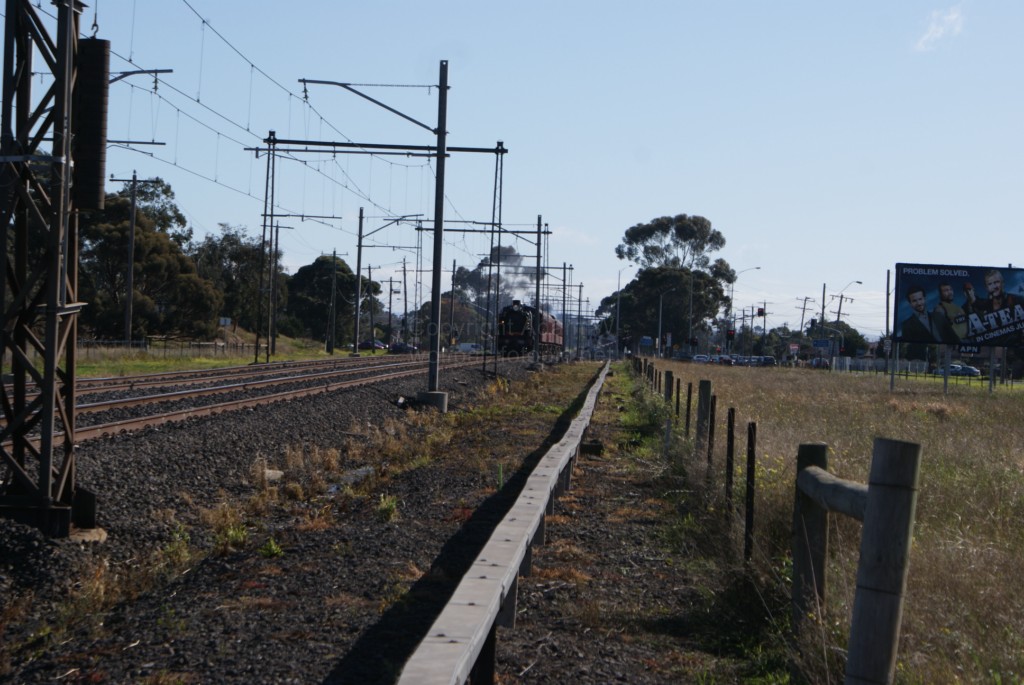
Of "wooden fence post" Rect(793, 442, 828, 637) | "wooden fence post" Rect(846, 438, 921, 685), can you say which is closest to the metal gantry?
"wooden fence post" Rect(793, 442, 828, 637)

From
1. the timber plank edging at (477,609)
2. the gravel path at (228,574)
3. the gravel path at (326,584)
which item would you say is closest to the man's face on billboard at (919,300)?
the gravel path at (326,584)

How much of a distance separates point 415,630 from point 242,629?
976 mm

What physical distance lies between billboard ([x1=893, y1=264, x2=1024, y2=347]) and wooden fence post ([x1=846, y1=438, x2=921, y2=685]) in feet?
136

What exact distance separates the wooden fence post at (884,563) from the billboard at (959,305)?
1632 inches

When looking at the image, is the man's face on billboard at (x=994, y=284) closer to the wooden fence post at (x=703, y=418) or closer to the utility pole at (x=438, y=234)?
the utility pole at (x=438, y=234)

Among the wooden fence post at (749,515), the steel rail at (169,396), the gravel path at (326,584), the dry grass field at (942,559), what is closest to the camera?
the dry grass field at (942,559)

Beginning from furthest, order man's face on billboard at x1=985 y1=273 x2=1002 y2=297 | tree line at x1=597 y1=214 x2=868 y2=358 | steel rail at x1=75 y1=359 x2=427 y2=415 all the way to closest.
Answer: tree line at x1=597 y1=214 x2=868 y2=358, man's face on billboard at x1=985 y1=273 x2=1002 y2=297, steel rail at x1=75 y1=359 x2=427 y2=415

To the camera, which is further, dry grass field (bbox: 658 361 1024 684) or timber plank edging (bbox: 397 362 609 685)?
dry grass field (bbox: 658 361 1024 684)

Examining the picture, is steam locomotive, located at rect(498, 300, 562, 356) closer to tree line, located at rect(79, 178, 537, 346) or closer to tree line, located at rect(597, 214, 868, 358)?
tree line, located at rect(79, 178, 537, 346)

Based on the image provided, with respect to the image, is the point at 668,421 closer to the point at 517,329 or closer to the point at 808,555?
the point at 808,555

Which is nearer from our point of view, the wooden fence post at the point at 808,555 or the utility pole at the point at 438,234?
the wooden fence post at the point at 808,555

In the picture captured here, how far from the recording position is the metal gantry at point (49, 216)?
9.68 metres

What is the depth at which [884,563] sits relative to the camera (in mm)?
3842

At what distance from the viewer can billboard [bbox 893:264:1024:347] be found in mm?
42250
